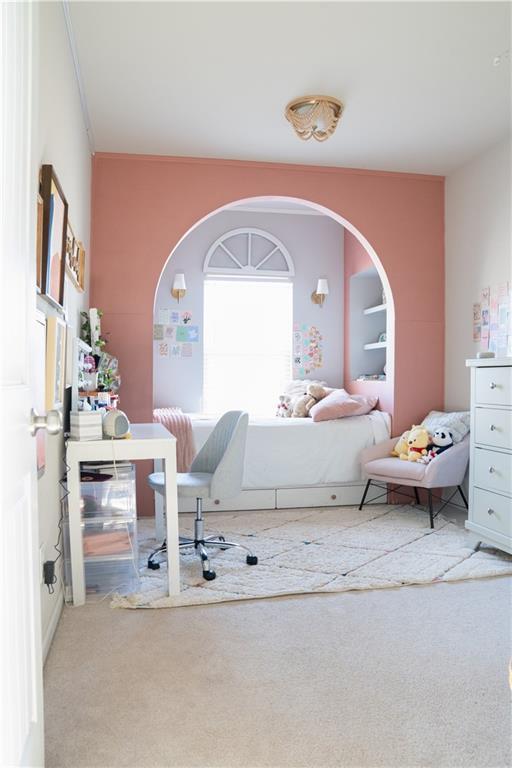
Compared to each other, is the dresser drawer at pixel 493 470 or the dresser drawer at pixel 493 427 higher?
the dresser drawer at pixel 493 427

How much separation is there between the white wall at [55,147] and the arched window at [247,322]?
101 inches

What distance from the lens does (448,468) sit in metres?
4.06

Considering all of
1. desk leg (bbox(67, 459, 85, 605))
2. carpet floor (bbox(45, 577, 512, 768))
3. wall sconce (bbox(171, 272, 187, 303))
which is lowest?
carpet floor (bbox(45, 577, 512, 768))

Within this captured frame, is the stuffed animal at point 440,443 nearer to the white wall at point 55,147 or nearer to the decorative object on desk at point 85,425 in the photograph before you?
the decorative object on desk at point 85,425

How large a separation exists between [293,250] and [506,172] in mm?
2521

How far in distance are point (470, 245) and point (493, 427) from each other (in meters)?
1.83

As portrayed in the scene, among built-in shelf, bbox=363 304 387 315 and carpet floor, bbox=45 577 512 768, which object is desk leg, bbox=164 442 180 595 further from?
built-in shelf, bbox=363 304 387 315

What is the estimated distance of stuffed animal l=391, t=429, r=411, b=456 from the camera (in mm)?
4465

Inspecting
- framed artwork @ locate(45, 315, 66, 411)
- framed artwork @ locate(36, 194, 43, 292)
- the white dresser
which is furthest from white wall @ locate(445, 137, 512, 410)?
framed artwork @ locate(36, 194, 43, 292)

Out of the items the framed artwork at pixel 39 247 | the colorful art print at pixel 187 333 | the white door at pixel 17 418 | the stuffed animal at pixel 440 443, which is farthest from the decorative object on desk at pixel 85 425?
the colorful art print at pixel 187 333

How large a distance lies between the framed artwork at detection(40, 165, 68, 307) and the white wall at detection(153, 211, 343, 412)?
3.28 m

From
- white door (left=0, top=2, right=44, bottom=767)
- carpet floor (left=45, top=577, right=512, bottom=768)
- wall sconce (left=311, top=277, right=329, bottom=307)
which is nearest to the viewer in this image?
white door (left=0, top=2, right=44, bottom=767)

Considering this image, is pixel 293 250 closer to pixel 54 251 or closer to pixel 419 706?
pixel 54 251

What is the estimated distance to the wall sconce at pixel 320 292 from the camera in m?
6.16
